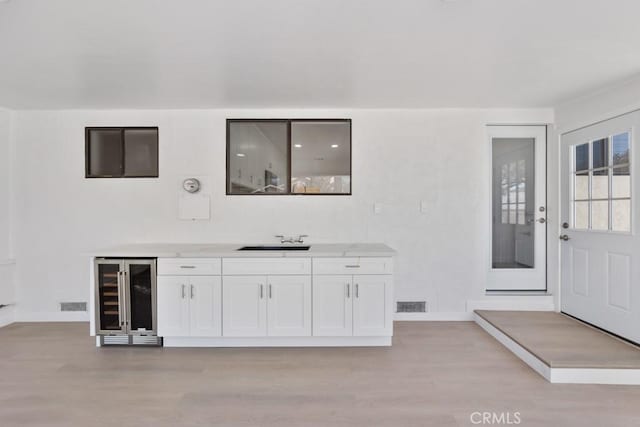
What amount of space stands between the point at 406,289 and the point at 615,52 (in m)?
2.70

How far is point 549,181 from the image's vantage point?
3994 mm

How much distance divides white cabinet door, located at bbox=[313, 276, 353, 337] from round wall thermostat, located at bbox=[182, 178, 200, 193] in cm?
171

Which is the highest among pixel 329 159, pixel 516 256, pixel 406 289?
pixel 329 159

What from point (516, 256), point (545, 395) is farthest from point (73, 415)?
point (516, 256)

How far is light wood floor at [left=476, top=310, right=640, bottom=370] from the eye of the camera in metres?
2.61

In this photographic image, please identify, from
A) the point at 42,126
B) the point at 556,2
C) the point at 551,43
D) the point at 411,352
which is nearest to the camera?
the point at 556,2

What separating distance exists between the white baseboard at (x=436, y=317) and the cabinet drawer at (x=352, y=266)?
0.99 meters

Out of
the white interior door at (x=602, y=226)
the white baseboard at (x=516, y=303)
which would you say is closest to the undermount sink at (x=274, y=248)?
the white baseboard at (x=516, y=303)

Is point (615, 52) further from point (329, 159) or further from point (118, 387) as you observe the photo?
point (118, 387)

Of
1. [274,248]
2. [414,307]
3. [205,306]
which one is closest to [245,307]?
[205,306]

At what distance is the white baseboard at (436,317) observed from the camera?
3953mm

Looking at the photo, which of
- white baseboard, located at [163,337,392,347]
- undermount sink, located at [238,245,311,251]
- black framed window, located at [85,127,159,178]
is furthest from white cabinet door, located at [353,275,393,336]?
black framed window, located at [85,127,159,178]

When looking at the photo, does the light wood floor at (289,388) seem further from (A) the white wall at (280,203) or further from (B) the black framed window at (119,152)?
(B) the black framed window at (119,152)

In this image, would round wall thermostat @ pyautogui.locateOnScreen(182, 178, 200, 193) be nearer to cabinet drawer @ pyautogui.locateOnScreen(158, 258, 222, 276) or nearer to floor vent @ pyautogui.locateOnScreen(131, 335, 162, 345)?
cabinet drawer @ pyautogui.locateOnScreen(158, 258, 222, 276)
